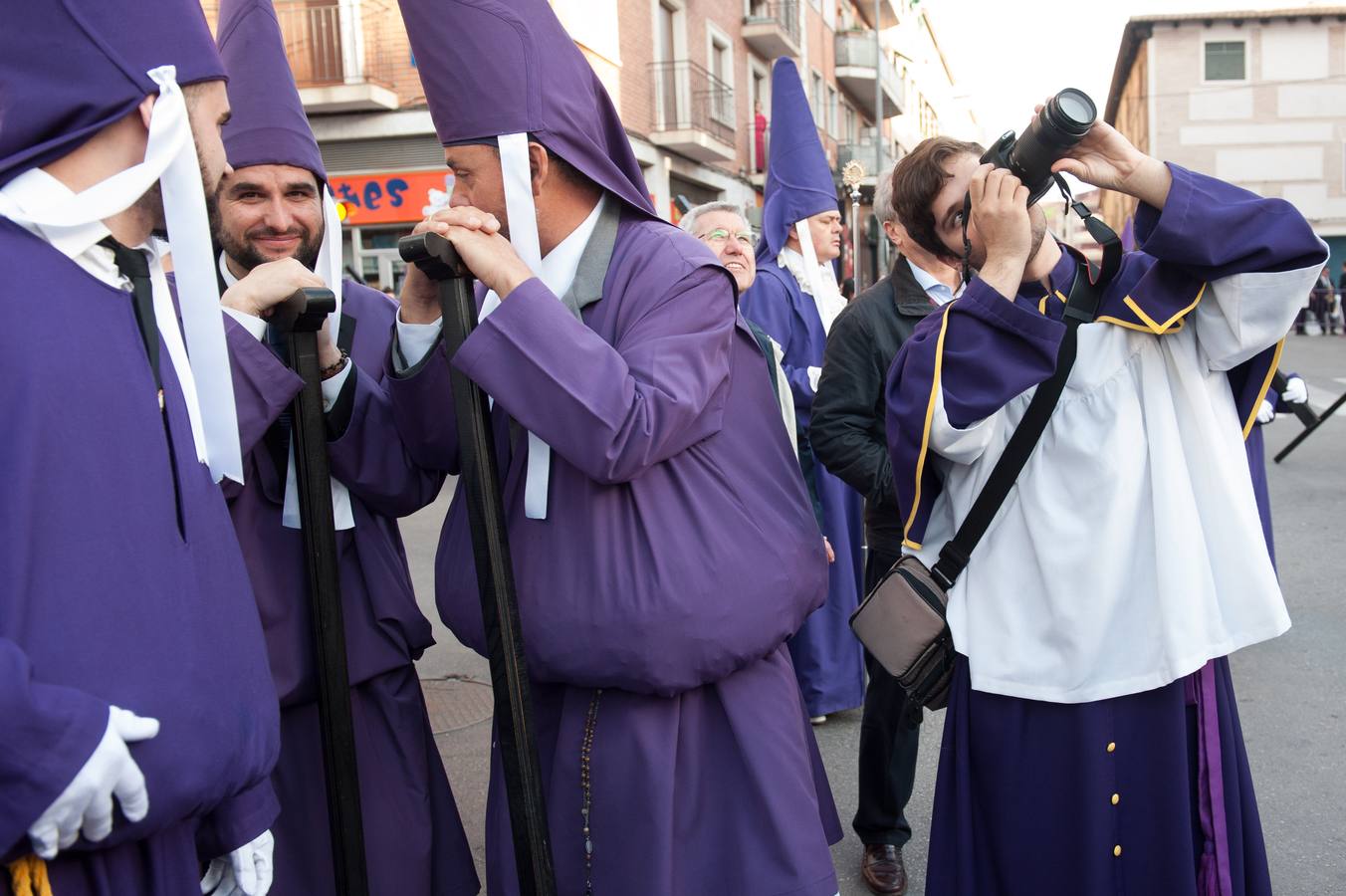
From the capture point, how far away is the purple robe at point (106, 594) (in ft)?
3.99

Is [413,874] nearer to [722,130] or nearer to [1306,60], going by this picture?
[722,130]

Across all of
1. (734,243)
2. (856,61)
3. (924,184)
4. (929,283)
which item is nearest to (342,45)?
(734,243)

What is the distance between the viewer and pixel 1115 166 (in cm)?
200

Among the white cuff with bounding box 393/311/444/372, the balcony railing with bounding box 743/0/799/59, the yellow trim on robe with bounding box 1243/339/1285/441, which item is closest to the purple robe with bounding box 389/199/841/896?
the white cuff with bounding box 393/311/444/372

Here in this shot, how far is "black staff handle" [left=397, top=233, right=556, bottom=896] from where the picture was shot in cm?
171

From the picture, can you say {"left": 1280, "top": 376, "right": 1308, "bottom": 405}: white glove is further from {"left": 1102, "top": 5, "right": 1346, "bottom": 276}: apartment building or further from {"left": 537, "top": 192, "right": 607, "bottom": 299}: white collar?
{"left": 1102, "top": 5, "right": 1346, "bottom": 276}: apartment building

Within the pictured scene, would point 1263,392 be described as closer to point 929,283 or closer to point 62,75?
point 929,283

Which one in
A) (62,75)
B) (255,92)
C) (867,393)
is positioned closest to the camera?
(62,75)

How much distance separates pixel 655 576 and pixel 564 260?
1.86ft

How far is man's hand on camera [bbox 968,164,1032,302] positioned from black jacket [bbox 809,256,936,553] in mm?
1277

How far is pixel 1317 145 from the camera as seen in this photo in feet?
125

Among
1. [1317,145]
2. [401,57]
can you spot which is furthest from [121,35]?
[1317,145]

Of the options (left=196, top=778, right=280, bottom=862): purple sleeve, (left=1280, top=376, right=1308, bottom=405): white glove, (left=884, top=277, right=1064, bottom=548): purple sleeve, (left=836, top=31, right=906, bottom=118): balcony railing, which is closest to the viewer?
(left=196, top=778, right=280, bottom=862): purple sleeve

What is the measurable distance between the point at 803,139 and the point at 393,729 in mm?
3810
